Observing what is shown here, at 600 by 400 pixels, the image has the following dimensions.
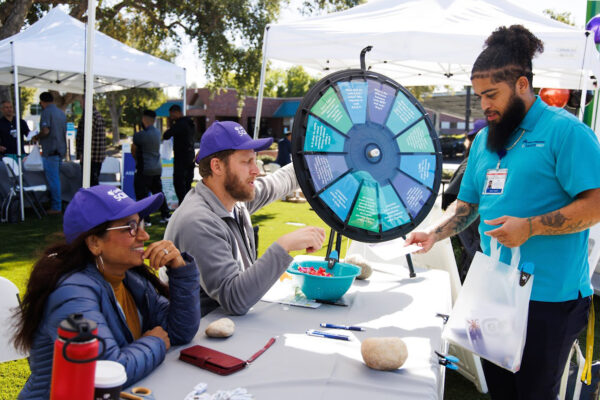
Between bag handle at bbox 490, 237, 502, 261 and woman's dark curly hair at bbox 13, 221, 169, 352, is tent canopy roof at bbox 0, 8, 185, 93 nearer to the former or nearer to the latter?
woman's dark curly hair at bbox 13, 221, 169, 352

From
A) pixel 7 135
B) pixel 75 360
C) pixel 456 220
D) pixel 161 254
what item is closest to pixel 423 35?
pixel 456 220

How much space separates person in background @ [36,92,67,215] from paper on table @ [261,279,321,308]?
6.92m

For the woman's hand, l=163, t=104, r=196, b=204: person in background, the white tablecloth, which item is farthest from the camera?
l=163, t=104, r=196, b=204: person in background

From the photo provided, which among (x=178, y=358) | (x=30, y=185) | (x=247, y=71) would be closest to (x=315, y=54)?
(x=178, y=358)

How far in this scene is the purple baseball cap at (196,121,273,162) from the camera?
2.24 meters

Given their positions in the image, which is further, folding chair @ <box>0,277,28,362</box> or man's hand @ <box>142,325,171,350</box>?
folding chair @ <box>0,277,28,362</box>

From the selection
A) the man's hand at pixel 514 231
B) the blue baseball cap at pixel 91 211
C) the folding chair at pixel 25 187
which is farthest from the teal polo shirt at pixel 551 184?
the folding chair at pixel 25 187

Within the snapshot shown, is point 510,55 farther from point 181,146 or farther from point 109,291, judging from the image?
point 181,146

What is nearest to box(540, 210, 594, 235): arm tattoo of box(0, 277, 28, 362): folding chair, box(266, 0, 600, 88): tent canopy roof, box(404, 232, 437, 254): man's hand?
box(404, 232, 437, 254): man's hand

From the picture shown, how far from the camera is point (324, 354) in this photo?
1.61 metres

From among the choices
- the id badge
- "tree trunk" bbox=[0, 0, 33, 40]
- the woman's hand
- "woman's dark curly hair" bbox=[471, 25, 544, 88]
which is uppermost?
"tree trunk" bbox=[0, 0, 33, 40]

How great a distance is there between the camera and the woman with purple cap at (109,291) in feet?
4.62

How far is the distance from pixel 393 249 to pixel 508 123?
0.83 meters

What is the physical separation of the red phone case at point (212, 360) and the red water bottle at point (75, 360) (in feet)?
1.78
